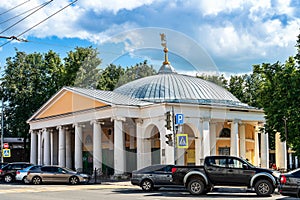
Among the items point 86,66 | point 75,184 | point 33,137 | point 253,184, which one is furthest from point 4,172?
point 86,66

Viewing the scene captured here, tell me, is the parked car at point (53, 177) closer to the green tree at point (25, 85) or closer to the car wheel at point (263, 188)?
the car wheel at point (263, 188)

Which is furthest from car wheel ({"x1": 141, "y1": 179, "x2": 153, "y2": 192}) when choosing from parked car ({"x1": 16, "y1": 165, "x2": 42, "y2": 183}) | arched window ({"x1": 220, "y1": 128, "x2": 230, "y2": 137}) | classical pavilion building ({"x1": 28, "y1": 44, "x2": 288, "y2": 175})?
arched window ({"x1": 220, "y1": 128, "x2": 230, "y2": 137})

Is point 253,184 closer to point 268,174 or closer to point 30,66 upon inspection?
point 268,174

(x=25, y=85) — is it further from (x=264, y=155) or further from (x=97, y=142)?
(x=264, y=155)

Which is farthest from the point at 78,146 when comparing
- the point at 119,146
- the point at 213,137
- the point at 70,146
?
the point at 213,137

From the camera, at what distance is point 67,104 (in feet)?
146

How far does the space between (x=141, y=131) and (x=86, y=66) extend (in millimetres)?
26023

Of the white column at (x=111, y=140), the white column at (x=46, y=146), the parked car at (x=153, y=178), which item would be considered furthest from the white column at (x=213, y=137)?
the white column at (x=46, y=146)

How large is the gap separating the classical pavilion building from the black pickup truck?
444 inches

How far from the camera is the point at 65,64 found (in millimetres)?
64062

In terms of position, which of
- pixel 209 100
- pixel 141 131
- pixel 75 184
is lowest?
pixel 75 184

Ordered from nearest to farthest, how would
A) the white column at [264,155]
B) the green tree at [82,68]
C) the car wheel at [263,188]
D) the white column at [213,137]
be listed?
1. the car wheel at [263,188]
2. the white column at [213,137]
3. the white column at [264,155]
4. the green tree at [82,68]

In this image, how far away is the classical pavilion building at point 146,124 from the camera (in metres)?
37.9

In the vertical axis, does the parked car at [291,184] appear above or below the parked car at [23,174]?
above
